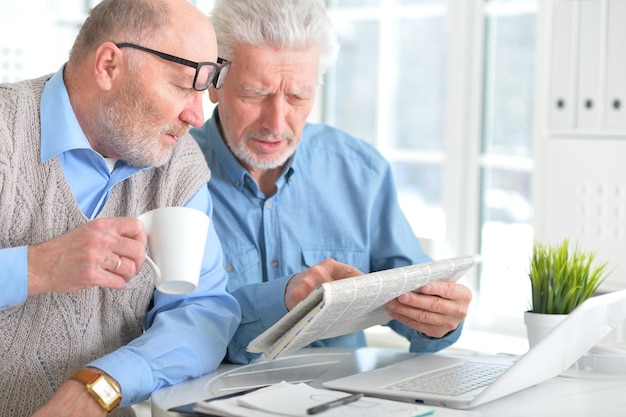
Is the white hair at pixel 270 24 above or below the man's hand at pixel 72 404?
above

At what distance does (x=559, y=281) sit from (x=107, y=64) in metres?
0.92

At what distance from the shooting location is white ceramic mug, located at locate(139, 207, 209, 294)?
1.45m

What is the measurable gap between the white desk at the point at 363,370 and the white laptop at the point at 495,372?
0.09 ft

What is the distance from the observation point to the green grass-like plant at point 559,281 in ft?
5.67

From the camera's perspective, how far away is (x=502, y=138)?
12.2ft

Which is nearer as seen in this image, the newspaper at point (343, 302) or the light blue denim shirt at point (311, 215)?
the newspaper at point (343, 302)

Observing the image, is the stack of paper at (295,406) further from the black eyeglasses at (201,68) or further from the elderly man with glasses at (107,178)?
the black eyeglasses at (201,68)

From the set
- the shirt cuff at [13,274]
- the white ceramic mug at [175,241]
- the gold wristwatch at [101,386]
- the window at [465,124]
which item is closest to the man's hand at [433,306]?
the white ceramic mug at [175,241]

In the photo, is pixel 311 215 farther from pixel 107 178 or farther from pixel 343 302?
pixel 343 302

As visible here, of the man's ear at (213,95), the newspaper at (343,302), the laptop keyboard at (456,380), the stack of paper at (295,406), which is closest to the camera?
the stack of paper at (295,406)

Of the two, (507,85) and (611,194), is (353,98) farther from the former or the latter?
(611,194)

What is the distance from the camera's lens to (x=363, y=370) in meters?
1.72

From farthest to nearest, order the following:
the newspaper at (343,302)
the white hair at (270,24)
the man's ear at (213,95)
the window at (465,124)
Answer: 1. the window at (465,124)
2. the man's ear at (213,95)
3. the white hair at (270,24)
4. the newspaper at (343,302)

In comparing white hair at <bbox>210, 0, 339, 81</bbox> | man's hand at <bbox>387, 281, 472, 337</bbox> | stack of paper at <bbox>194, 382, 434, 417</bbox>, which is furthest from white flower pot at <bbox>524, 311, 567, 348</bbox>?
white hair at <bbox>210, 0, 339, 81</bbox>
